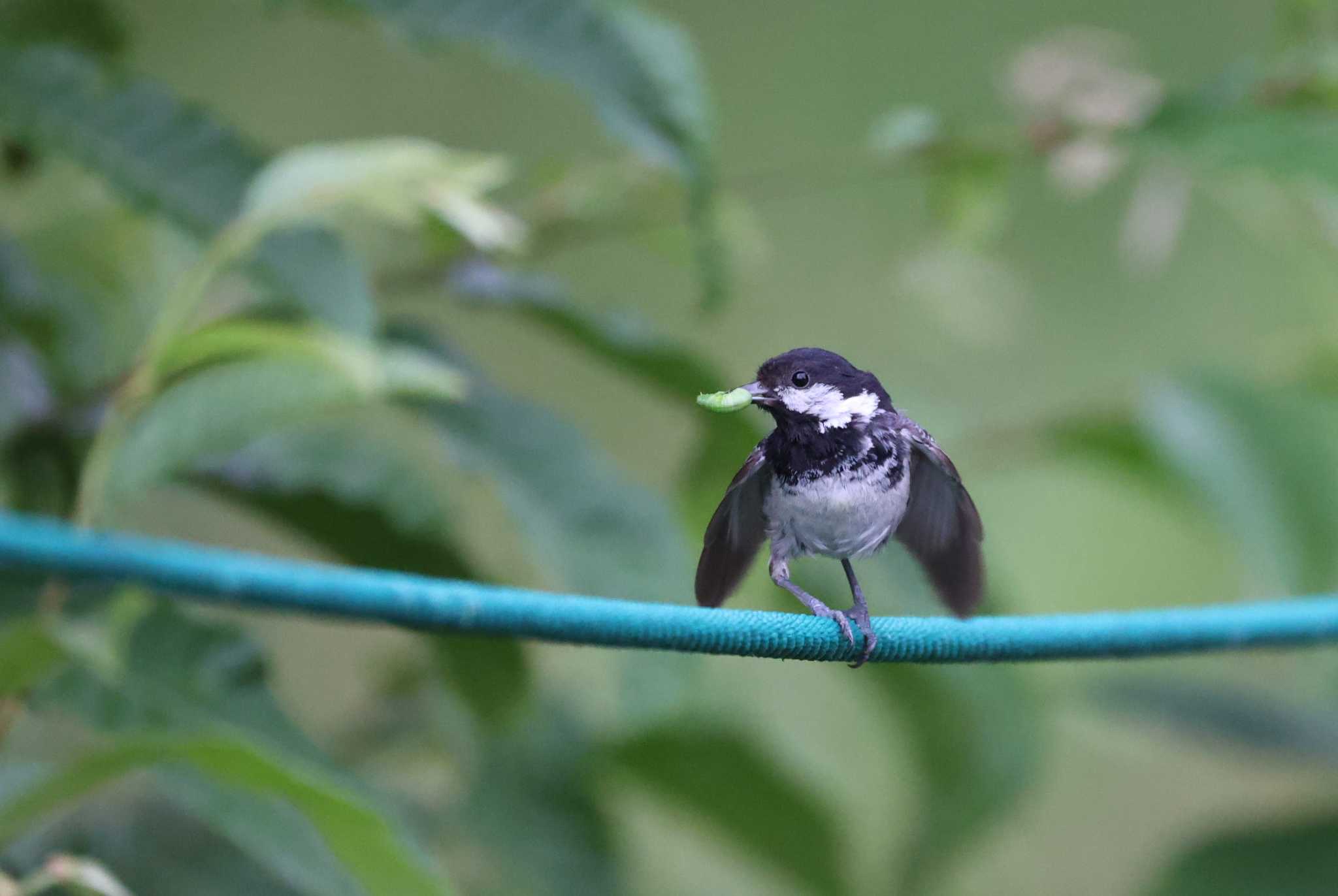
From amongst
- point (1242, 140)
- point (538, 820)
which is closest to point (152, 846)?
point (538, 820)

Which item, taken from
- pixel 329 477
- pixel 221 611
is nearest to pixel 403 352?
Result: pixel 329 477

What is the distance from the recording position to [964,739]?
1.21 metres

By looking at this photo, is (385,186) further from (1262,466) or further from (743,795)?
(1262,466)

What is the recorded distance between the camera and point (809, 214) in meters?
2.02

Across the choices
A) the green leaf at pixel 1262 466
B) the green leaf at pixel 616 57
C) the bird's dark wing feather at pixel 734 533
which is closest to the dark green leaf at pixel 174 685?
the green leaf at pixel 616 57

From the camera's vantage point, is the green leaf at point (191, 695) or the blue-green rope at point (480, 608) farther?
the green leaf at point (191, 695)

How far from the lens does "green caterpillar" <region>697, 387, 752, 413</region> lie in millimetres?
292

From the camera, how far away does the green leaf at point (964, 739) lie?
1.17 m

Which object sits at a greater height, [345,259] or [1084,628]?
[345,259]

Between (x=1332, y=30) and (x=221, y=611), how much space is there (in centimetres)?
116

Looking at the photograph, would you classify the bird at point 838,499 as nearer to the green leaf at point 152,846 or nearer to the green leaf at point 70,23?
the green leaf at point 152,846

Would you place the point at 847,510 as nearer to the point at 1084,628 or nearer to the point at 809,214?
the point at 1084,628

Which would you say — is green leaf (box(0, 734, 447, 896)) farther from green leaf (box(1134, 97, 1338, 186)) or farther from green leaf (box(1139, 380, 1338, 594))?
green leaf (box(1139, 380, 1338, 594))

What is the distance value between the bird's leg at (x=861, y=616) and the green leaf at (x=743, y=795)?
86 cm
